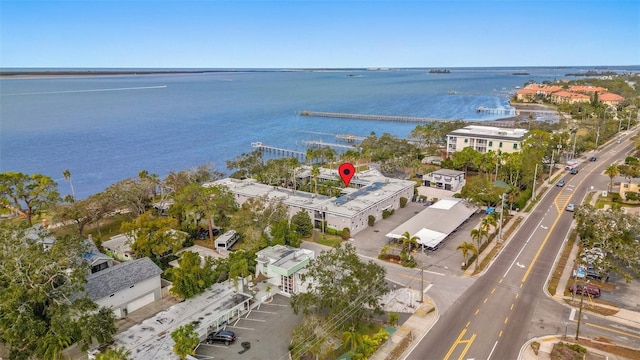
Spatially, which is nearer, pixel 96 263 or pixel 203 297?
pixel 203 297

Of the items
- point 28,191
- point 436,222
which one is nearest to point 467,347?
point 436,222

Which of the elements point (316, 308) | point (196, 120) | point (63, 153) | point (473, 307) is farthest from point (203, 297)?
point (196, 120)

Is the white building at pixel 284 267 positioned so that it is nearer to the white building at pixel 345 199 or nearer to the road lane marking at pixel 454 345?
the white building at pixel 345 199

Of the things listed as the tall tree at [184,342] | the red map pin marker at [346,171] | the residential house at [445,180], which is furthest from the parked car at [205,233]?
the residential house at [445,180]

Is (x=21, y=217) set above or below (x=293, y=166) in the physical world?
below

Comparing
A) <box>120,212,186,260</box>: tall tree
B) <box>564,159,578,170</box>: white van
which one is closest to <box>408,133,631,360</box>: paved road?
<box>120,212,186,260</box>: tall tree

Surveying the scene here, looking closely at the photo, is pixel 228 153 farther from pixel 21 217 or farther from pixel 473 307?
pixel 473 307
